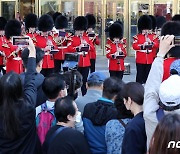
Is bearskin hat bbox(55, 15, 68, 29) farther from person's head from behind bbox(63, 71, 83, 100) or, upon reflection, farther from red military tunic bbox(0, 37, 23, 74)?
person's head from behind bbox(63, 71, 83, 100)

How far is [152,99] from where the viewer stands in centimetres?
232

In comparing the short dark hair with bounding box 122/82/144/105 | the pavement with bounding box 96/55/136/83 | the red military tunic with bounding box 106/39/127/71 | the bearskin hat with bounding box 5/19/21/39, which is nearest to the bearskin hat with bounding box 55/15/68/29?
the pavement with bounding box 96/55/136/83

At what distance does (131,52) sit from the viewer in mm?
13586

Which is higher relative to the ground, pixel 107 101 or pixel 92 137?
pixel 107 101

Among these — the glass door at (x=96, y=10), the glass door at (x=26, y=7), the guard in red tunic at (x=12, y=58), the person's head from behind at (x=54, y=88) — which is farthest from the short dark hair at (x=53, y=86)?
the glass door at (x=26, y=7)

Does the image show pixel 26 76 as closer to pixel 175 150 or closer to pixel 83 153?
pixel 83 153

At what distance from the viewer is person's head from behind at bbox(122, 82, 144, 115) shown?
2.57m

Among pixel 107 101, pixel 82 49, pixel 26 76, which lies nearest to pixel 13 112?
pixel 26 76

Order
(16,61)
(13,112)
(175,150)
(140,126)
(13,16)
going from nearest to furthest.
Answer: (175,150), (140,126), (13,112), (16,61), (13,16)

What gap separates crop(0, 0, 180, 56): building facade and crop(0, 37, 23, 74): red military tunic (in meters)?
5.65

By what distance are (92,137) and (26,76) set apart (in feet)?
1.89

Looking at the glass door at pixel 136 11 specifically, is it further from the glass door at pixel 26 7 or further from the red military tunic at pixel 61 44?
the red military tunic at pixel 61 44

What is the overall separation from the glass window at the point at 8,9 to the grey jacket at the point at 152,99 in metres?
12.5

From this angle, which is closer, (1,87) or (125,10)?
(1,87)
